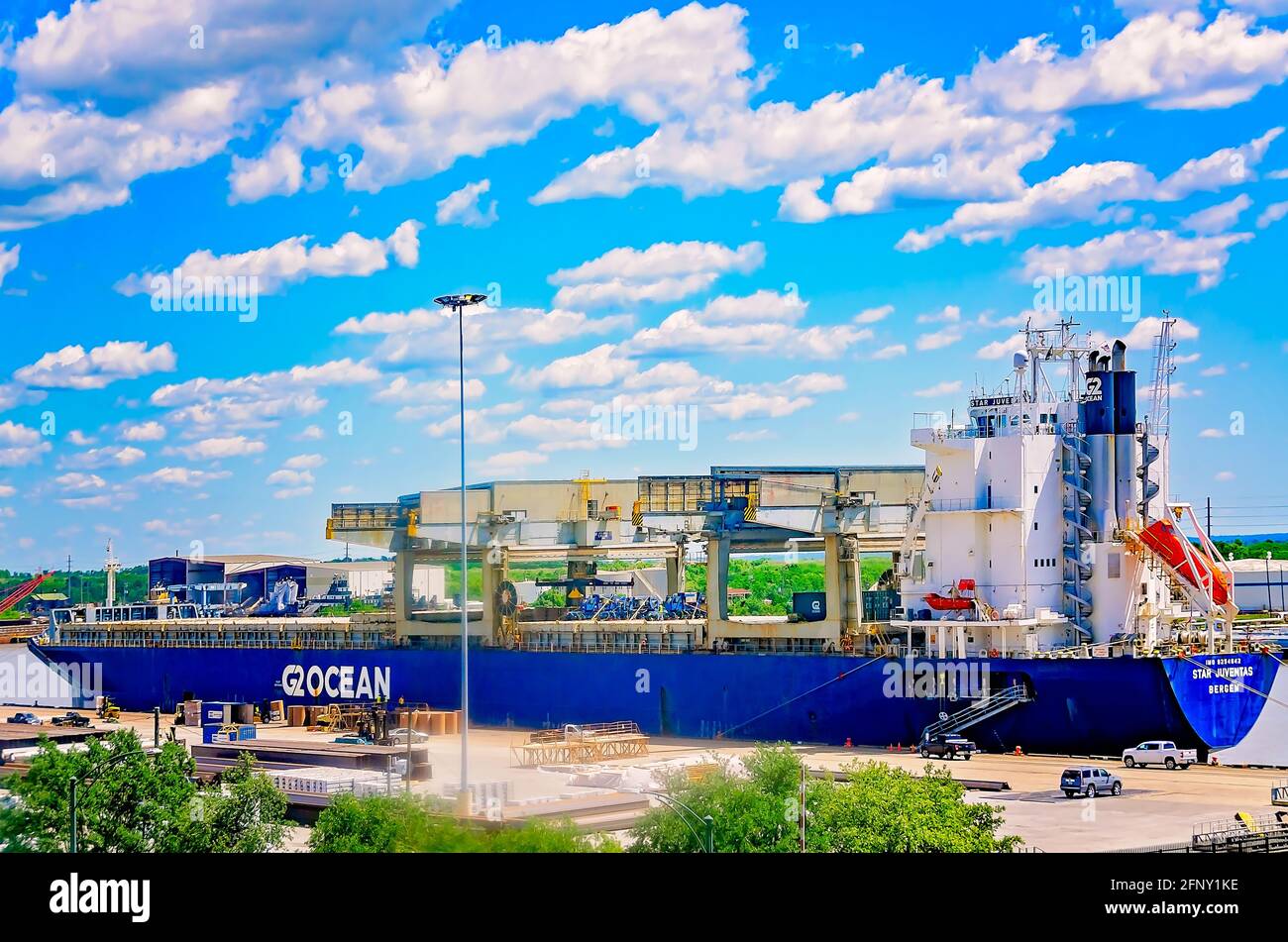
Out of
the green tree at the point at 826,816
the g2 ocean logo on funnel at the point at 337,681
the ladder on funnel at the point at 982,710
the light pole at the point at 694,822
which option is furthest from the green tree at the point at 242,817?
the g2 ocean logo on funnel at the point at 337,681

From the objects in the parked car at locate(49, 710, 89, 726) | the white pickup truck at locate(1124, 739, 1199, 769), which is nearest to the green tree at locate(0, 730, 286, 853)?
the white pickup truck at locate(1124, 739, 1199, 769)

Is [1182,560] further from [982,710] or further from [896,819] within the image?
[896,819]

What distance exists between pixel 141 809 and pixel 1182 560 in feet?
100

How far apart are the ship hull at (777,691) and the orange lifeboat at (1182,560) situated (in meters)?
2.34

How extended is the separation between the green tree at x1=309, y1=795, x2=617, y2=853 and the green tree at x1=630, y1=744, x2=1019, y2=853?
1.68m

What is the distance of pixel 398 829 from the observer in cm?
2419

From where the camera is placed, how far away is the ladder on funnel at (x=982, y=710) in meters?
44.0

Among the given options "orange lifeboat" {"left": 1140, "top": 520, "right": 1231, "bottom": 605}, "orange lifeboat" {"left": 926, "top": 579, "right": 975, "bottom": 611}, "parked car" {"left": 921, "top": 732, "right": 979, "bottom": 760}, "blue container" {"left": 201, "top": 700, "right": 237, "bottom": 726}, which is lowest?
"blue container" {"left": 201, "top": 700, "right": 237, "bottom": 726}

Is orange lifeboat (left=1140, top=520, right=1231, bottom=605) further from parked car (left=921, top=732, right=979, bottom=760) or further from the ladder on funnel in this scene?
parked car (left=921, top=732, right=979, bottom=760)

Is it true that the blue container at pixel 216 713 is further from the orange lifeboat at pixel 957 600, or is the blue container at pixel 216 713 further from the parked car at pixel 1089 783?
the parked car at pixel 1089 783

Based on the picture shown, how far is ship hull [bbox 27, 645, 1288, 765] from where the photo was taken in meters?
42.5

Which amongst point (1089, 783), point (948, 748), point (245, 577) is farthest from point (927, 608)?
point (245, 577)
